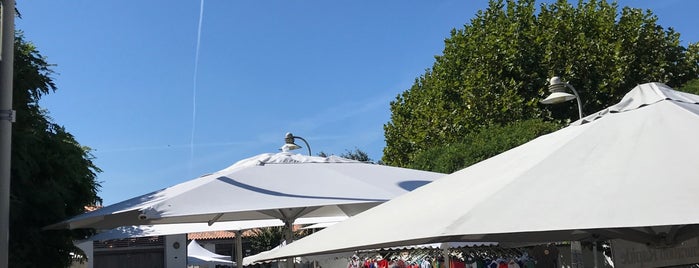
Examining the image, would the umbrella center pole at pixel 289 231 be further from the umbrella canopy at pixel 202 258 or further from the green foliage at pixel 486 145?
the umbrella canopy at pixel 202 258

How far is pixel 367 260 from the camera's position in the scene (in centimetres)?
2052

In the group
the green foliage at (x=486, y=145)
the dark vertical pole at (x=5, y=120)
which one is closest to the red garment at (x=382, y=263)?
the green foliage at (x=486, y=145)

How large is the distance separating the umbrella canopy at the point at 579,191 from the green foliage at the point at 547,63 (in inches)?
752

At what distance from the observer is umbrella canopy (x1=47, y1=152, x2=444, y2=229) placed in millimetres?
6207

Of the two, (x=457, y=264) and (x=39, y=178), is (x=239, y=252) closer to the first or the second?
(x=39, y=178)

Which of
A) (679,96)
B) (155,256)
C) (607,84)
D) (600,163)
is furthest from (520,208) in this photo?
(155,256)

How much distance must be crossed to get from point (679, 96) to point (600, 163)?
1.17 meters

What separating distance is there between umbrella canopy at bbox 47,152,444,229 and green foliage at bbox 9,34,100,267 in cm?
126

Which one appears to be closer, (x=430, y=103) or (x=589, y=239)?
(x=589, y=239)

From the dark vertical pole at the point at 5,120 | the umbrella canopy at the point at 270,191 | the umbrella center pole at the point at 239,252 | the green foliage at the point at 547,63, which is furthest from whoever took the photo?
the green foliage at the point at 547,63

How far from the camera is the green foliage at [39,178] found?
817 cm

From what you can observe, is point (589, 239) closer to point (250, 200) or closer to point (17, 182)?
point (250, 200)

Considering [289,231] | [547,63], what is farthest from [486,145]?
[289,231]

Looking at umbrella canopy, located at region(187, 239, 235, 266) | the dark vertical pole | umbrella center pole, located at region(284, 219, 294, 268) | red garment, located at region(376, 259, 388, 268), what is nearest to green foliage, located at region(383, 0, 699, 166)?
red garment, located at region(376, 259, 388, 268)
